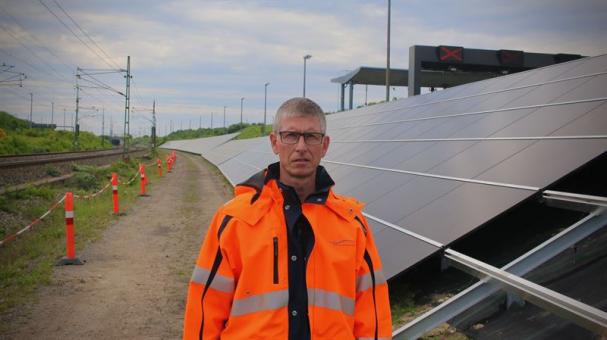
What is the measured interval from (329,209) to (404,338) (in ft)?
7.84

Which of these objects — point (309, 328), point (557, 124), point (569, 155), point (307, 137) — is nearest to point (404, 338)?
point (309, 328)

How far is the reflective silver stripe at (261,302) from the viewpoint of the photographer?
2480 millimetres

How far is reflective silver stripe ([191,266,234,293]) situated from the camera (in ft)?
8.32

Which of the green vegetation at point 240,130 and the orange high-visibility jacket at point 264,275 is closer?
the orange high-visibility jacket at point 264,275

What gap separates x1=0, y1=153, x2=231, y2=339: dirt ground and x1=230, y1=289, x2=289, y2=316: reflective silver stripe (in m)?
4.00

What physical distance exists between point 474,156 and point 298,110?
5.53 m

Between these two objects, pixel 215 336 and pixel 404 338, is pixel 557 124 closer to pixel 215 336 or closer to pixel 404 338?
pixel 404 338

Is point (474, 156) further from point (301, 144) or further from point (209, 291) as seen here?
point (209, 291)

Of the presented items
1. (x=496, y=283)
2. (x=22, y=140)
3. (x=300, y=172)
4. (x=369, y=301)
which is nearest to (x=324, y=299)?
(x=369, y=301)

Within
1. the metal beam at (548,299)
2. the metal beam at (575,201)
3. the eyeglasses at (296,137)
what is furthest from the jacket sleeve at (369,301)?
the metal beam at (575,201)

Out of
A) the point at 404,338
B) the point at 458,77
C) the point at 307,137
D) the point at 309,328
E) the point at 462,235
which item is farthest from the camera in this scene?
the point at 458,77

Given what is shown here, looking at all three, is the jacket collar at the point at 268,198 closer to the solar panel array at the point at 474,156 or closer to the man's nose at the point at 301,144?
the man's nose at the point at 301,144

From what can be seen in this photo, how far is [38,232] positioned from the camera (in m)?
11.6

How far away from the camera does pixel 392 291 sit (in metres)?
6.03
